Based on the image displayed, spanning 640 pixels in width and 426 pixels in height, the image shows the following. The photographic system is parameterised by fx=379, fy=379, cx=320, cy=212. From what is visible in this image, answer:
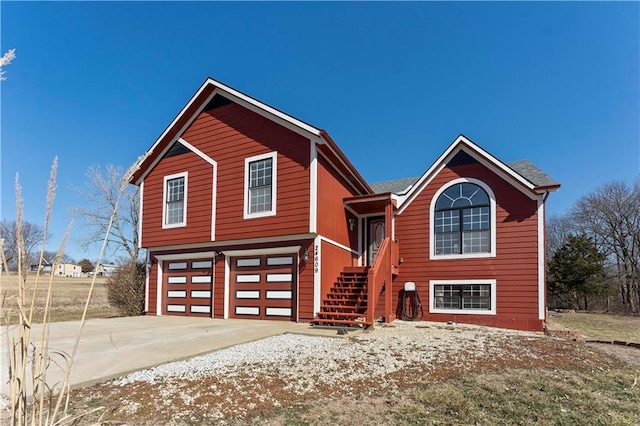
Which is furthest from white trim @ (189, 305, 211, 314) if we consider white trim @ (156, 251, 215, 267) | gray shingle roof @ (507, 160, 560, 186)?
gray shingle roof @ (507, 160, 560, 186)

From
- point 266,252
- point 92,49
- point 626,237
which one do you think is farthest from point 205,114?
point 626,237

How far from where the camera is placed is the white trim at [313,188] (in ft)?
34.6

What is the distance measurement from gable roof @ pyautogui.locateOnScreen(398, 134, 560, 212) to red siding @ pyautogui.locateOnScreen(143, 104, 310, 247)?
3.96 meters

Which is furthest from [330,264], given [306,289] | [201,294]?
[201,294]

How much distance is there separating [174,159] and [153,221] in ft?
7.82

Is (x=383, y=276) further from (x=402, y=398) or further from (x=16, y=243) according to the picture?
(x=16, y=243)

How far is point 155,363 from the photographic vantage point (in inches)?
225

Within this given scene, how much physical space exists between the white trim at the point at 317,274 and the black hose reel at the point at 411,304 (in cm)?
313

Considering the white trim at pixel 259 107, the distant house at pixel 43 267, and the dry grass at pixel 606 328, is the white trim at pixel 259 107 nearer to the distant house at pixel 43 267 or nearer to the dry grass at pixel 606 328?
the distant house at pixel 43 267

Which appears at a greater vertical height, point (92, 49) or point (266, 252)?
point (92, 49)

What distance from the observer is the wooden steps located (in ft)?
31.9

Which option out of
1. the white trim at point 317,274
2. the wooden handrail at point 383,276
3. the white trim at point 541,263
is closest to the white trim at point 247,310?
the white trim at point 317,274

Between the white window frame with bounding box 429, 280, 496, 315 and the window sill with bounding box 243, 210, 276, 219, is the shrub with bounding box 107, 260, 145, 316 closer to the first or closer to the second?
the window sill with bounding box 243, 210, 276, 219

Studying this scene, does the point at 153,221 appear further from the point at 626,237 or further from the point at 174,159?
the point at 626,237
